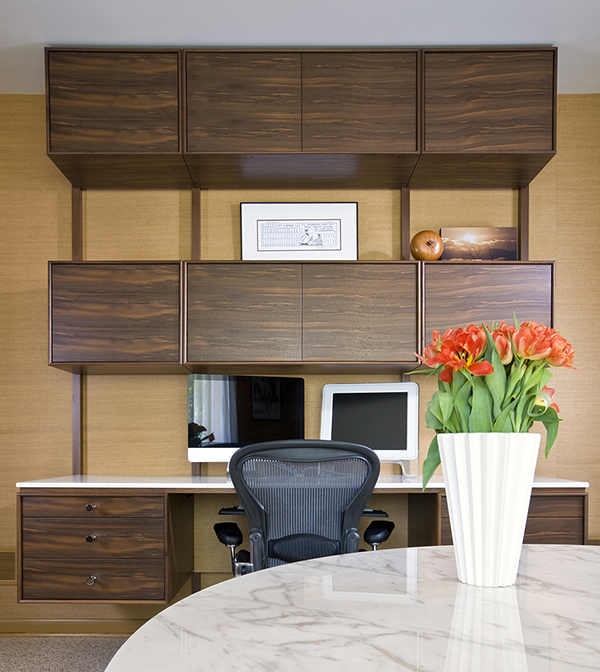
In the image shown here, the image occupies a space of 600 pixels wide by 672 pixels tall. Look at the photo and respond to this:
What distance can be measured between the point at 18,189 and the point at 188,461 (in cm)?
173

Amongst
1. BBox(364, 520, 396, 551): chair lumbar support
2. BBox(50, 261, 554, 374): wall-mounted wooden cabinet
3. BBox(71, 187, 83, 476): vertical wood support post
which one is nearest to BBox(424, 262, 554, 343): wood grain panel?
BBox(50, 261, 554, 374): wall-mounted wooden cabinet

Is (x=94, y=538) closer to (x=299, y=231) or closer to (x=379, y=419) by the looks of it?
(x=379, y=419)

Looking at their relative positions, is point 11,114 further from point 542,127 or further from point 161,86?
point 542,127

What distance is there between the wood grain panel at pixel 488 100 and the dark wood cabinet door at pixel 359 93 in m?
0.10

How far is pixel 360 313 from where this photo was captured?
303 centimetres

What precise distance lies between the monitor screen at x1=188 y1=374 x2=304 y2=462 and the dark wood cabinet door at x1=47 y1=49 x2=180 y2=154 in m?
1.15

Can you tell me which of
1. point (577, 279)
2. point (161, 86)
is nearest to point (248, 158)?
point (161, 86)

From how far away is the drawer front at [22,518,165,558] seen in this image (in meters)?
2.79

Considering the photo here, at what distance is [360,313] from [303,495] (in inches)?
43.7

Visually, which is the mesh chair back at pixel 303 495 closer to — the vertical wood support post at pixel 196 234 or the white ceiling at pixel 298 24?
the vertical wood support post at pixel 196 234

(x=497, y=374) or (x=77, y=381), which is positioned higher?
(x=497, y=374)

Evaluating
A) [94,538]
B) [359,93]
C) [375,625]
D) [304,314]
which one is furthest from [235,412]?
[375,625]

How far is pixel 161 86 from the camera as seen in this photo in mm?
2994

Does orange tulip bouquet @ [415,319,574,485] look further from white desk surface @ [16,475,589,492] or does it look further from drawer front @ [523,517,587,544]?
drawer front @ [523,517,587,544]
